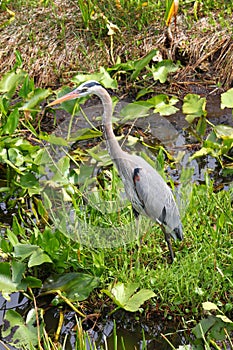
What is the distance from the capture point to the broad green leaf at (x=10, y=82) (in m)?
4.65

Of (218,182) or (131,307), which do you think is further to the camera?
(218,182)

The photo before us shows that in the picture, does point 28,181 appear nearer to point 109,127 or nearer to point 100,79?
point 109,127

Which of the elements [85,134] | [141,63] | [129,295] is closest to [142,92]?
[141,63]

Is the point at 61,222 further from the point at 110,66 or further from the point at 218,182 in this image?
the point at 110,66

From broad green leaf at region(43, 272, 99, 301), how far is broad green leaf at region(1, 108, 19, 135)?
39.5 inches

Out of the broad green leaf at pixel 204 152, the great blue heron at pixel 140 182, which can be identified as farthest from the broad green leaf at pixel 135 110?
the great blue heron at pixel 140 182

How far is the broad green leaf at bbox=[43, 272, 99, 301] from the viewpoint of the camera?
3.60 meters

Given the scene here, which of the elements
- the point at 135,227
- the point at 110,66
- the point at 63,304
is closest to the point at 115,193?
the point at 135,227

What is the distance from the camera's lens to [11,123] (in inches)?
169

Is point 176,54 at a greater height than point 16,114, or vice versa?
point 16,114

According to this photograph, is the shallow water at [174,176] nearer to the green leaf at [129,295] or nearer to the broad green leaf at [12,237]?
the green leaf at [129,295]

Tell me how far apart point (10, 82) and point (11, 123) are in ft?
1.51

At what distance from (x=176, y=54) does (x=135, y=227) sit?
2026mm

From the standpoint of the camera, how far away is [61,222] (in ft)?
12.7
